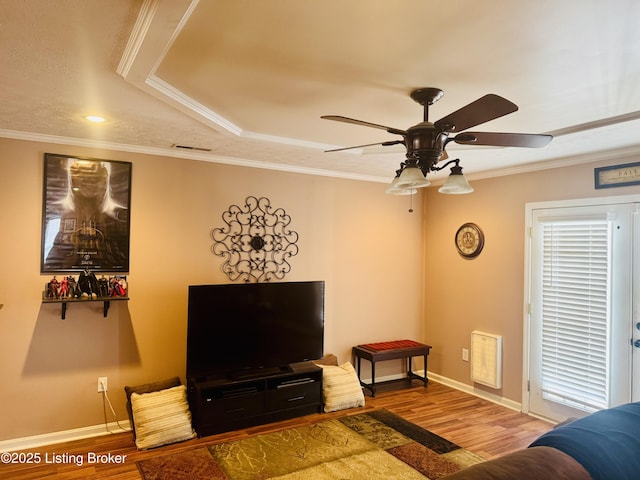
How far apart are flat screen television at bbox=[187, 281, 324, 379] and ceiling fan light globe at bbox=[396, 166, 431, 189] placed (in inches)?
81.2

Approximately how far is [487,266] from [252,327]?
→ 260cm

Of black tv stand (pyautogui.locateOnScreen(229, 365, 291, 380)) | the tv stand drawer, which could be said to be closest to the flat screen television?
black tv stand (pyautogui.locateOnScreen(229, 365, 291, 380))

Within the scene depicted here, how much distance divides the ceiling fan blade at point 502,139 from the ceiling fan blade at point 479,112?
85 mm

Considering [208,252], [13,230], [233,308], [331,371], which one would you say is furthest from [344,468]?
[13,230]

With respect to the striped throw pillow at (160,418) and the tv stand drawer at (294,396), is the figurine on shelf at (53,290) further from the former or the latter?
the tv stand drawer at (294,396)

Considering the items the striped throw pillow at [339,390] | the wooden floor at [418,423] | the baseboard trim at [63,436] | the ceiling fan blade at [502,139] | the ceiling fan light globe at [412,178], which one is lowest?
the wooden floor at [418,423]

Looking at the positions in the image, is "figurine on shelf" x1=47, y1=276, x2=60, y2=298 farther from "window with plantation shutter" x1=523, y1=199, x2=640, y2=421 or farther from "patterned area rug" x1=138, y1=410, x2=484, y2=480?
"window with plantation shutter" x1=523, y1=199, x2=640, y2=421

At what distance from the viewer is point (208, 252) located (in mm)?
4027

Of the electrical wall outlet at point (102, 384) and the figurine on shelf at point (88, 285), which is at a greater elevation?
the figurine on shelf at point (88, 285)

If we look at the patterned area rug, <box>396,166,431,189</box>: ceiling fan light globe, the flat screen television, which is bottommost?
the patterned area rug

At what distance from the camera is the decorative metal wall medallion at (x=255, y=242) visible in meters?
4.12

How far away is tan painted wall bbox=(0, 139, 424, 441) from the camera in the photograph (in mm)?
3277

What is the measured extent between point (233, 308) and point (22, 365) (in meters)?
1.65

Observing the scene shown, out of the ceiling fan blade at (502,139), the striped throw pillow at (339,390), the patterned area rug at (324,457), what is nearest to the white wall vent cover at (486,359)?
the patterned area rug at (324,457)
